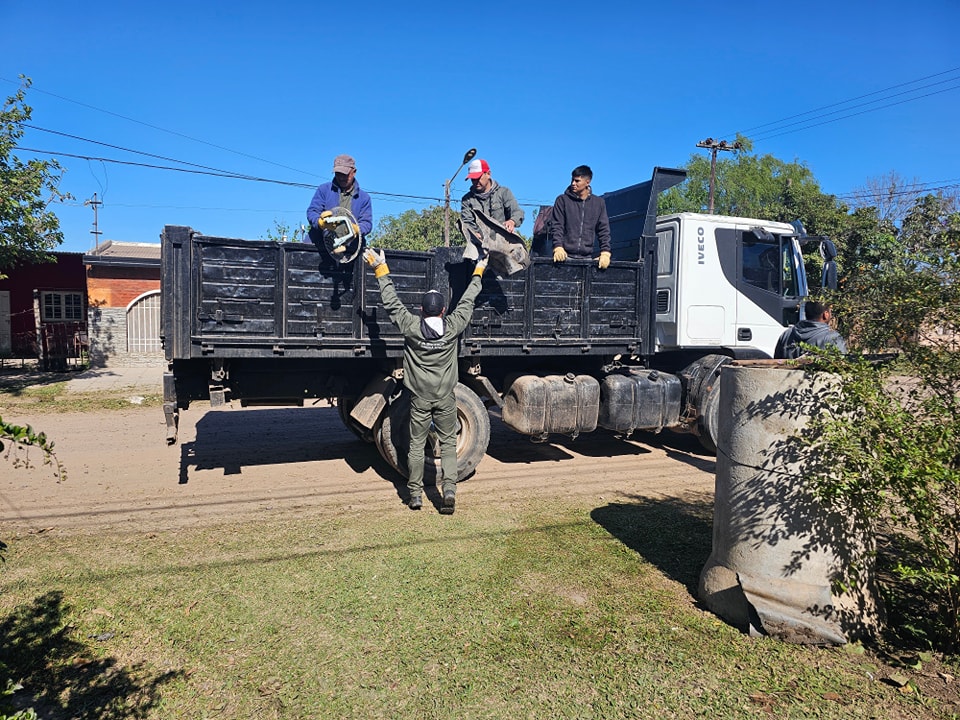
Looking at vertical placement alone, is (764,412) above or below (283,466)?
above

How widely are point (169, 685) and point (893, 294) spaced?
4.48 meters

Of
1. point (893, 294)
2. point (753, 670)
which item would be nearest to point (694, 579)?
point (753, 670)

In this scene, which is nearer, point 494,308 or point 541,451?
point 494,308

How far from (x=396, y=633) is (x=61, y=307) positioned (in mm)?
22695

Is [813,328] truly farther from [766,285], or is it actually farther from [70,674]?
[70,674]

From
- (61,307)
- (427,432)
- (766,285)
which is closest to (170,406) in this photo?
(427,432)

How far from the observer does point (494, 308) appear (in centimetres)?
689

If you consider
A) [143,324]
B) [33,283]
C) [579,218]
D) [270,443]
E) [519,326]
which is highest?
[579,218]

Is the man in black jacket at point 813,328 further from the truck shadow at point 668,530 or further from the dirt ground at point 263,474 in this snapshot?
the dirt ground at point 263,474

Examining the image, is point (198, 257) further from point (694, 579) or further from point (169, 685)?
point (694, 579)

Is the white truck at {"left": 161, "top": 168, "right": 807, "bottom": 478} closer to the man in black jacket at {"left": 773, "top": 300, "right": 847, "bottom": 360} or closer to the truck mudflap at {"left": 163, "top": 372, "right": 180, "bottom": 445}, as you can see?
the truck mudflap at {"left": 163, "top": 372, "right": 180, "bottom": 445}

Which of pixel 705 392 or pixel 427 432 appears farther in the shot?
pixel 705 392

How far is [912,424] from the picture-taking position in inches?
131

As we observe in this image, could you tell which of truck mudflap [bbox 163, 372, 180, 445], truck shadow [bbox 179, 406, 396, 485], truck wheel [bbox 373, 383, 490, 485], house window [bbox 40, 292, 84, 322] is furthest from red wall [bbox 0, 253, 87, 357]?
truck wheel [bbox 373, 383, 490, 485]
